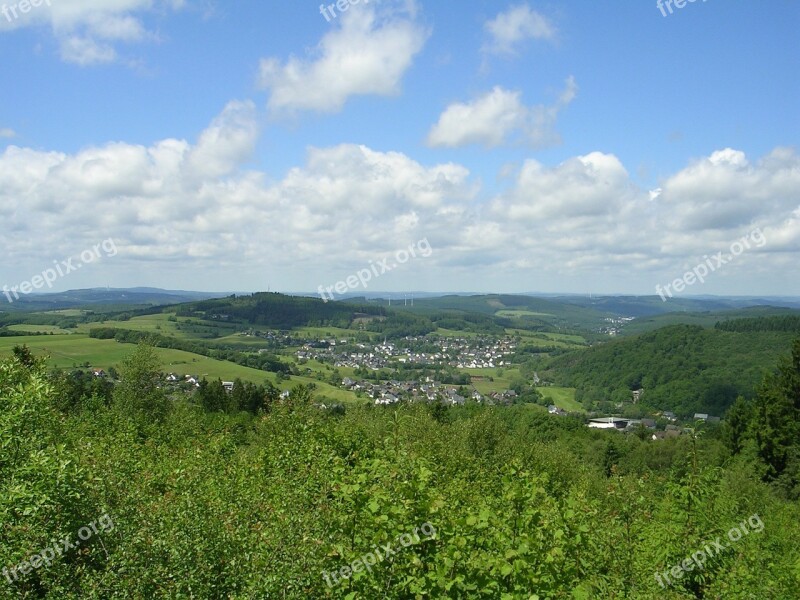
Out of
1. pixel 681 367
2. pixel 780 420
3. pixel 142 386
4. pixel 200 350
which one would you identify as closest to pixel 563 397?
pixel 681 367

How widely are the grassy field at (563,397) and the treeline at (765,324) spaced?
2175 inches

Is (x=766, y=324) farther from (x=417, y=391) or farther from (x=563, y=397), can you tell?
(x=417, y=391)

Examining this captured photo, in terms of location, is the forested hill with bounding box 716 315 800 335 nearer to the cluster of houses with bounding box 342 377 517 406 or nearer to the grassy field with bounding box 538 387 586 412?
the grassy field with bounding box 538 387 586 412

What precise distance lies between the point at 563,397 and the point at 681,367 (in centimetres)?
3257

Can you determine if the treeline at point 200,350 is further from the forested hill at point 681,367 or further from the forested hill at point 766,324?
the forested hill at point 766,324

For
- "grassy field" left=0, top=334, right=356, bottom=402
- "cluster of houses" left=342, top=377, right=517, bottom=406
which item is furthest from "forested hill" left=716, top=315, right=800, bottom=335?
"grassy field" left=0, top=334, right=356, bottom=402

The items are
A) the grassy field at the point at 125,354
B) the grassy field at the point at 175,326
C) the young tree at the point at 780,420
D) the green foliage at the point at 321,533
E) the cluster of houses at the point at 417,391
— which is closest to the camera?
the green foliage at the point at 321,533

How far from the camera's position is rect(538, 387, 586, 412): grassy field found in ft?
459

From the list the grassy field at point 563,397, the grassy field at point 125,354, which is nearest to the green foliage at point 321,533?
the grassy field at point 125,354

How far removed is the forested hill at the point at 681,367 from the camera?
435 ft

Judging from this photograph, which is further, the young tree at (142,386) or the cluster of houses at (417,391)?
the cluster of houses at (417,391)

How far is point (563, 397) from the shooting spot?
151 metres

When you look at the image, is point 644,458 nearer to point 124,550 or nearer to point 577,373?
point 124,550

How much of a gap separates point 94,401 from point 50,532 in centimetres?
3936
